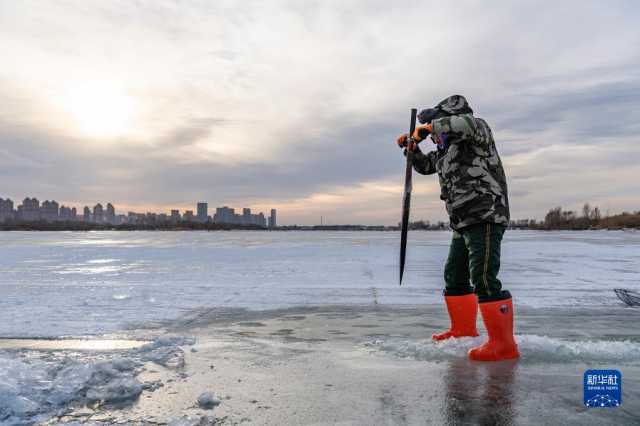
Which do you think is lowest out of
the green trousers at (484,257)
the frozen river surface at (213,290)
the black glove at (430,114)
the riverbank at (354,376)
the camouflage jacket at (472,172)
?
the frozen river surface at (213,290)

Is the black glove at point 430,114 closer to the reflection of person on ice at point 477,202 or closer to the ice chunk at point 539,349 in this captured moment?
the reflection of person on ice at point 477,202

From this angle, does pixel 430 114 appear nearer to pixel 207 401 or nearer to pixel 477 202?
pixel 477 202

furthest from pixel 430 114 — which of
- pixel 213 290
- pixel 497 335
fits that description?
pixel 213 290

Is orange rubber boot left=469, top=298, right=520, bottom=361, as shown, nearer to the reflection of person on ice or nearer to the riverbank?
the reflection of person on ice

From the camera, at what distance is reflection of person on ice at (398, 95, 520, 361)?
133 inches

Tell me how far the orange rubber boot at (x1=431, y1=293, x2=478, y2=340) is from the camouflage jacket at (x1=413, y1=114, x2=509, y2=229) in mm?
620

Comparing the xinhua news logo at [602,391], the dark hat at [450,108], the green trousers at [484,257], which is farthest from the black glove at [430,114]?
the xinhua news logo at [602,391]

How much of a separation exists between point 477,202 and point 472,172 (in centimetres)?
21

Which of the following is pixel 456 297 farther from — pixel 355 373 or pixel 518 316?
pixel 518 316

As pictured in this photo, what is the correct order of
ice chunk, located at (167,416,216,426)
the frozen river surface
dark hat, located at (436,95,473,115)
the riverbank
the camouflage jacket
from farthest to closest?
the frozen river surface, dark hat, located at (436,95,473,115), the camouflage jacket, the riverbank, ice chunk, located at (167,416,216,426)

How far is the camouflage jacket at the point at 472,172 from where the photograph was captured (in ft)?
11.2

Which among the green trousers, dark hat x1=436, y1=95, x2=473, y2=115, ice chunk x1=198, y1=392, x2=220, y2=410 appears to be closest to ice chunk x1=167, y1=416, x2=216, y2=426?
ice chunk x1=198, y1=392, x2=220, y2=410

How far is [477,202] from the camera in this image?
3506mm

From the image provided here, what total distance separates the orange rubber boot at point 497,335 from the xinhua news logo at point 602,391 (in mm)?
662
